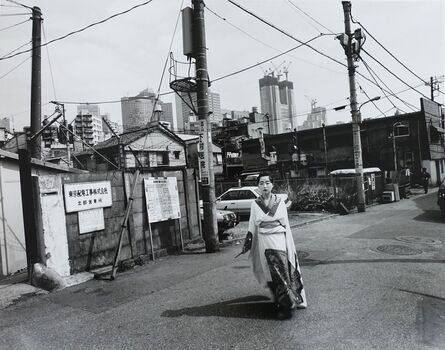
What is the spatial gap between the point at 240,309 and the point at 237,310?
56mm

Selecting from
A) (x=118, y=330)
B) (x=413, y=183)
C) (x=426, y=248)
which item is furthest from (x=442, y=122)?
(x=118, y=330)

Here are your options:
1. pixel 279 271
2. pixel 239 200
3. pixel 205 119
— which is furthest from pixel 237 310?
pixel 239 200

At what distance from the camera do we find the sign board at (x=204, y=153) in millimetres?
9445

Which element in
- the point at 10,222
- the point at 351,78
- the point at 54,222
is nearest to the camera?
the point at 54,222

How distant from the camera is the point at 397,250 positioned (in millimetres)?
8133

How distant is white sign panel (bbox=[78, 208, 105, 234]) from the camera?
7.64 metres

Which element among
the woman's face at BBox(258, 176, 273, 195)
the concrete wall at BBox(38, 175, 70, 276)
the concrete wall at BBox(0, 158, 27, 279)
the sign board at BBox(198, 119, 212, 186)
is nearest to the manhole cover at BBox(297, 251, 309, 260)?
the sign board at BBox(198, 119, 212, 186)

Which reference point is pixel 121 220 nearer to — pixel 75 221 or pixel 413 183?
pixel 75 221

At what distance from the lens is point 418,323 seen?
164 inches

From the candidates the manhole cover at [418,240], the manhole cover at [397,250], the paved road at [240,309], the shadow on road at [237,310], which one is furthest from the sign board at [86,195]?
the manhole cover at [418,240]

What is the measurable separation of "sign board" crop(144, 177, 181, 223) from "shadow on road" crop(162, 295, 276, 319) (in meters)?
4.20

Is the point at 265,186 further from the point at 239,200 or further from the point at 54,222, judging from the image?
the point at 239,200

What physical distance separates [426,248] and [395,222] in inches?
184

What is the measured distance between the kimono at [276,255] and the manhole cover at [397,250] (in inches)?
163
